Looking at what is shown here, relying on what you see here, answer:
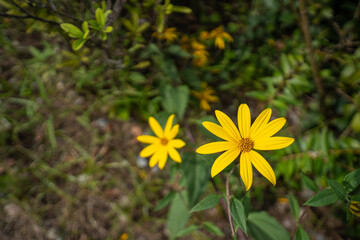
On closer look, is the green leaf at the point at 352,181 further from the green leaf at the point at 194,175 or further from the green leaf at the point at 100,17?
the green leaf at the point at 100,17

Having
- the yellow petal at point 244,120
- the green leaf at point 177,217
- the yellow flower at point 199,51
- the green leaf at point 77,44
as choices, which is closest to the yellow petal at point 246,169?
the yellow petal at point 244,120

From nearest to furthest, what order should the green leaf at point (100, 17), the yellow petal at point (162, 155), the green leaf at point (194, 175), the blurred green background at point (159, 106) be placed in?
1. the green leaf at point (100, 17)
2. the yellow petal at point (162, 155)
3. the green leaf at point (194, 175)
4. the blurred green background at point (159, 106)

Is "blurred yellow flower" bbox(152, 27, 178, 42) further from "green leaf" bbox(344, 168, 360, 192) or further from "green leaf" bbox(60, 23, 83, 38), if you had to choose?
"green leaf" bbox(344, 168, 360, 192)

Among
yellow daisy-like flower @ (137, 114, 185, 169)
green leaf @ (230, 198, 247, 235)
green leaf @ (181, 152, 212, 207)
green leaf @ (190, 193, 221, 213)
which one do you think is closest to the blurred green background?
green leaf @ (181, 152, 212, 207)

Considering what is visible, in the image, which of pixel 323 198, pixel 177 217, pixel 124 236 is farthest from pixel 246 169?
pixel 124 236

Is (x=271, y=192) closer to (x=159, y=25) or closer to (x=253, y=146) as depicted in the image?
(x=253, y=146)

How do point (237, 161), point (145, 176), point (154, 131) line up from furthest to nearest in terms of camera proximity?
point (145, 176)
point (154, 131)
point (237, 161)

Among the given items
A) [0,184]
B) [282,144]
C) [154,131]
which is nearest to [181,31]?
[154,131]
